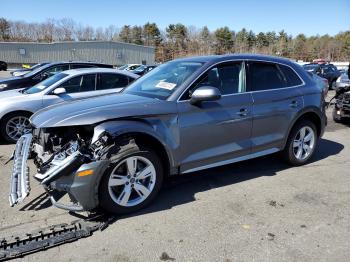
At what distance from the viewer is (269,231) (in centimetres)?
357

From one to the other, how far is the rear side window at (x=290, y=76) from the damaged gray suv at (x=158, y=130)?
2 centimetres

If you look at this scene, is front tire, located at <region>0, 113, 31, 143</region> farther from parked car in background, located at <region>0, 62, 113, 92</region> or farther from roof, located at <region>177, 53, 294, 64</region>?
roof, located at <region>177, 53, 294, 64</region>

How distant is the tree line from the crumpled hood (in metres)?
94.0

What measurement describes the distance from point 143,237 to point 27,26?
4620 inches

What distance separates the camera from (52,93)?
7.29 meters

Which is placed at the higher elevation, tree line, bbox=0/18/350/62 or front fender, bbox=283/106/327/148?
tree line, bbox=0/18/350/62

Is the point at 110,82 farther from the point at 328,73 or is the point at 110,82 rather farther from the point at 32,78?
the point at 328,73

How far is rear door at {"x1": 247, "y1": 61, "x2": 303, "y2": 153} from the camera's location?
480 cm

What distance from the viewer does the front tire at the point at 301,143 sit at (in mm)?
5402

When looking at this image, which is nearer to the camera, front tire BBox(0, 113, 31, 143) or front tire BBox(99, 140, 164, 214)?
front tire BBox(99, 140, 164, 214)

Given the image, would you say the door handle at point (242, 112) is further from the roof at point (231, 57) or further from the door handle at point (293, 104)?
the door handle at point (293, 104)

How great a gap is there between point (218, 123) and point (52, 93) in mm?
4448

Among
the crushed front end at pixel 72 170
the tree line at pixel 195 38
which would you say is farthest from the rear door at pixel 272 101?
the tree line at pixel 195 38

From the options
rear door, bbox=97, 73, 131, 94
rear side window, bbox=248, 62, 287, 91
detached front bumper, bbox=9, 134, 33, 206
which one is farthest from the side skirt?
rear door, bbox=97, 73, 131, 94
